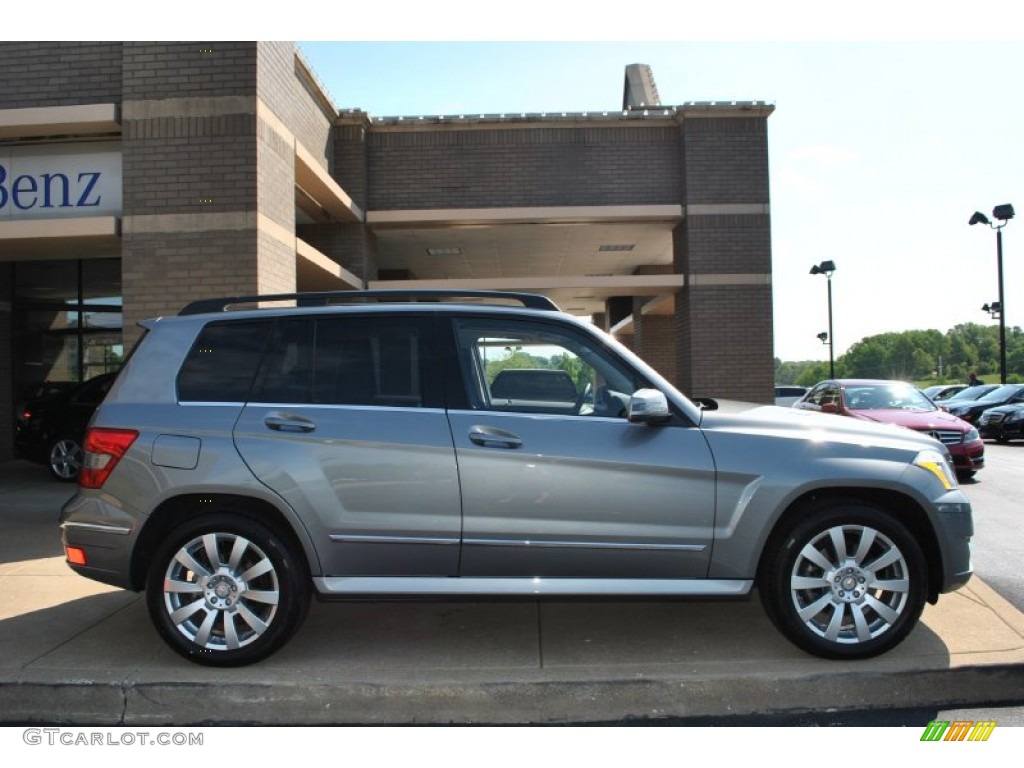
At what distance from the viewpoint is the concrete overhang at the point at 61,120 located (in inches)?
324

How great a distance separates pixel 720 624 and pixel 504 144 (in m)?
10.3

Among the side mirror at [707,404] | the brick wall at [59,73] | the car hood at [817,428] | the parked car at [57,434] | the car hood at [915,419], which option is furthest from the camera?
the parked car at [57,434]

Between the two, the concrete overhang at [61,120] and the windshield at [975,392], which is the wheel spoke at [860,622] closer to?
the concrete overhang at [61,120]

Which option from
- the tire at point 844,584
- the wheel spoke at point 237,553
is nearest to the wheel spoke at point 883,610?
the tire at point 844,584

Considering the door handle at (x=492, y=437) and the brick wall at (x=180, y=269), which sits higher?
the brick wall at (x=180, y=269)

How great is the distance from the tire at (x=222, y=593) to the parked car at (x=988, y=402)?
66.6ft

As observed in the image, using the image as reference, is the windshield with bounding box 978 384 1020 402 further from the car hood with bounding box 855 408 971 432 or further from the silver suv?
the silver suv

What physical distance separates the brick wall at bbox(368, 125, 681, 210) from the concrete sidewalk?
378 inches

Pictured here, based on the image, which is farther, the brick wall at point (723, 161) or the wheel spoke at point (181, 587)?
the brick wall at point (723, 161)

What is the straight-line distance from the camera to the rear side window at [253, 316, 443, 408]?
393 cm

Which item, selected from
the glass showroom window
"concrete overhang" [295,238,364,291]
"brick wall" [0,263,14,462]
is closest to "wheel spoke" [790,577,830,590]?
"concrete overhang" [295,238,364,291]

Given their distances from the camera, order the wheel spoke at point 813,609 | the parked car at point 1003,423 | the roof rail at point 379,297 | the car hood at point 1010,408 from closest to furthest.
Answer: the wheel spoke at point 813,609 < the roof rail at point 379,297 < the parked car at point 1003,423 < the car hood at point 1010,408

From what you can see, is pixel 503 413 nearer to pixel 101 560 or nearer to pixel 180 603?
pixel 180 603

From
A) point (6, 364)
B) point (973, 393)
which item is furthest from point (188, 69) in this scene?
point (973, 393)
